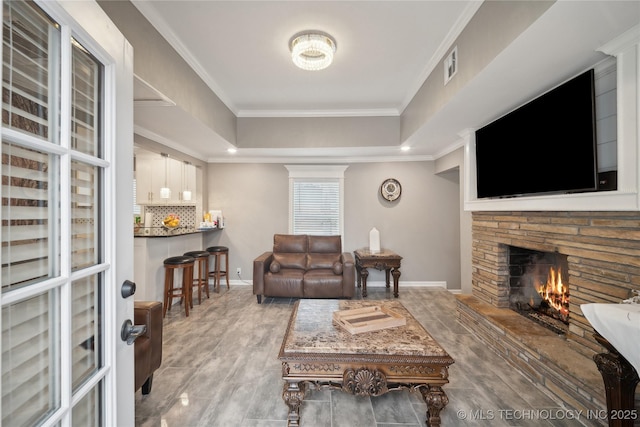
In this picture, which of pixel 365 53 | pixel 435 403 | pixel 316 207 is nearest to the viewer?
pixel 435 403

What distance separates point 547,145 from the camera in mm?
2189

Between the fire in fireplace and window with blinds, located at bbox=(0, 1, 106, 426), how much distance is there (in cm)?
323

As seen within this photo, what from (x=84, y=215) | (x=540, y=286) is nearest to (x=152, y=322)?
(x=84, y=215)

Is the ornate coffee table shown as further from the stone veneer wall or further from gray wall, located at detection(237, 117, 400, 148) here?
gray wall, located at detection(237, 117, 400, 148)

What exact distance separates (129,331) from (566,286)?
130 inches

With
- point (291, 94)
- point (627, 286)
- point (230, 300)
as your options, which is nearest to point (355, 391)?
point (627, 286)

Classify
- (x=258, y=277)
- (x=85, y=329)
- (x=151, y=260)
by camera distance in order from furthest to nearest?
(x=258, y=277)
(x=151, y=260)
(x=85, y=329)

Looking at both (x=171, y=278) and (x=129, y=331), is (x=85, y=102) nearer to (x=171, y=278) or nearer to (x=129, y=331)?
(x=129, y=331)

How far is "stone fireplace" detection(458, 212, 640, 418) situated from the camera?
1.74 meters

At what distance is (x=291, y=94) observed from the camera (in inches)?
143

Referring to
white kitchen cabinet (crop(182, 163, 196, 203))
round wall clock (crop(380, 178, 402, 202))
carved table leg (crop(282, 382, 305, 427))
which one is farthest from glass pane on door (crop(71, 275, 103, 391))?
round wall clock (crop(380, 178, 402, 202))

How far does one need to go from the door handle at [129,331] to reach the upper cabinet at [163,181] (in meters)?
3.95

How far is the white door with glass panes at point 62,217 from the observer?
67 cm

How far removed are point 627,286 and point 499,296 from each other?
1.31 m
